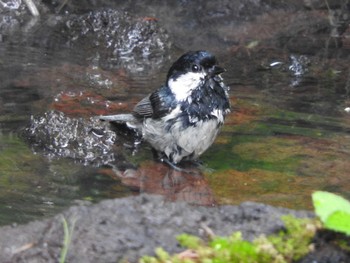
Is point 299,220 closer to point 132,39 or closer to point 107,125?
point 107,125

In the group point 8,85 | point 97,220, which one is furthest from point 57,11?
point 97,220

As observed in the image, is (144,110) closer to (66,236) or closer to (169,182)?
(169,182)

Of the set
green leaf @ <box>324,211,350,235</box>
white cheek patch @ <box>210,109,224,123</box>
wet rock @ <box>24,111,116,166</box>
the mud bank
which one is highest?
green leaf @ <box>324,211,350,235</box>

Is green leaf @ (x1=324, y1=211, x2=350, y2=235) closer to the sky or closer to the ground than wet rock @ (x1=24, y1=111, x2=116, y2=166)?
closer to the sky

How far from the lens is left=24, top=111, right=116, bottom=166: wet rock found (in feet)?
20.1

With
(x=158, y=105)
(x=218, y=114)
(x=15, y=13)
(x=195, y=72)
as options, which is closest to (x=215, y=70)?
(x=195, y=72)

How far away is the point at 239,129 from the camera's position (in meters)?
6.70

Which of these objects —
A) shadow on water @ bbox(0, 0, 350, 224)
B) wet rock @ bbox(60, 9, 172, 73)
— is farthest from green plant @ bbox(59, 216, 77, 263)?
wet rock @ bbox(60, 9, 172, 73)

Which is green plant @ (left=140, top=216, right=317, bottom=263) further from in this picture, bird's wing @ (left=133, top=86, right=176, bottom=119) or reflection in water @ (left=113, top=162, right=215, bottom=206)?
bird's wing @ (left=133, top=86, right=176, bottom=119)

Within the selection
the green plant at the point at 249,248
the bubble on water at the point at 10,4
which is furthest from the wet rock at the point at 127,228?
the bubble on water at the point at 10,4

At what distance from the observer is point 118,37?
9859mm

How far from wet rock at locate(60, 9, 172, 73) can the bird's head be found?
135 inches

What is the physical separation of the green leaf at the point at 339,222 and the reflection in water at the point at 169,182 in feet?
6.94

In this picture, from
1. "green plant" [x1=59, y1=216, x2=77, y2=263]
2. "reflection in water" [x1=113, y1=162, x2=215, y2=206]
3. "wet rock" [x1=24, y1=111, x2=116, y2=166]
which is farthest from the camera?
"wet rock" [x1=24, y1=111, x2=116, y2=166]
